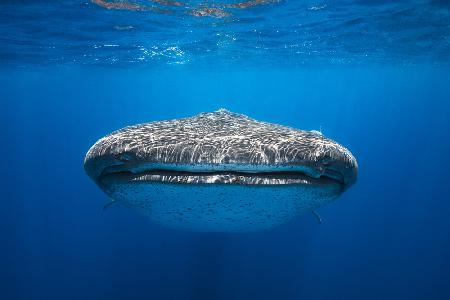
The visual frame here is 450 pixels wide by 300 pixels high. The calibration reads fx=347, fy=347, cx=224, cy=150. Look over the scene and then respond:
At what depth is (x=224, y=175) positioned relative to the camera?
3.89 m

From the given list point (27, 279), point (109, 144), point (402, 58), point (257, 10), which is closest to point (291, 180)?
point (109, 144)

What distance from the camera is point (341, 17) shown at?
17000 millimetres

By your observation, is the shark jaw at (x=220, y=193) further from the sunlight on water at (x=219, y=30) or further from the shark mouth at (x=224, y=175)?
the sunlight on water at (x=219, y=30)

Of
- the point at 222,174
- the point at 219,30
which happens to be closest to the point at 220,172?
the point at 222,174

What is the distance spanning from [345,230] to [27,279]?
19.1m

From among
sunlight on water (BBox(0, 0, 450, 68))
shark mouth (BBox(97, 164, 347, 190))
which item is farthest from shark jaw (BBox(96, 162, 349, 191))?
sunlight on water (BBox(0, 0, 450, 68))

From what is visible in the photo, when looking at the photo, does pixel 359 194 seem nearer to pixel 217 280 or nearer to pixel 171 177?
pixel 217 280

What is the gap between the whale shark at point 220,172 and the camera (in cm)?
388

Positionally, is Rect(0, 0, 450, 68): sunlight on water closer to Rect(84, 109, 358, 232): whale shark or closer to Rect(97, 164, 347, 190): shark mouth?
Rect(84, 109, 358, 232): whale shark

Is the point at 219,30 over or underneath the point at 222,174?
over

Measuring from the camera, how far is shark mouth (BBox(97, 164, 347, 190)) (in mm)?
3869

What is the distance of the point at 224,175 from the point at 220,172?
6cm

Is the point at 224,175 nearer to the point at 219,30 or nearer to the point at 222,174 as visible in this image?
the point at 222,174

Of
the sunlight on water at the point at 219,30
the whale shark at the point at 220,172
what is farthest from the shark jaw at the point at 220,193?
the sunlight on water at the point at 219,30
